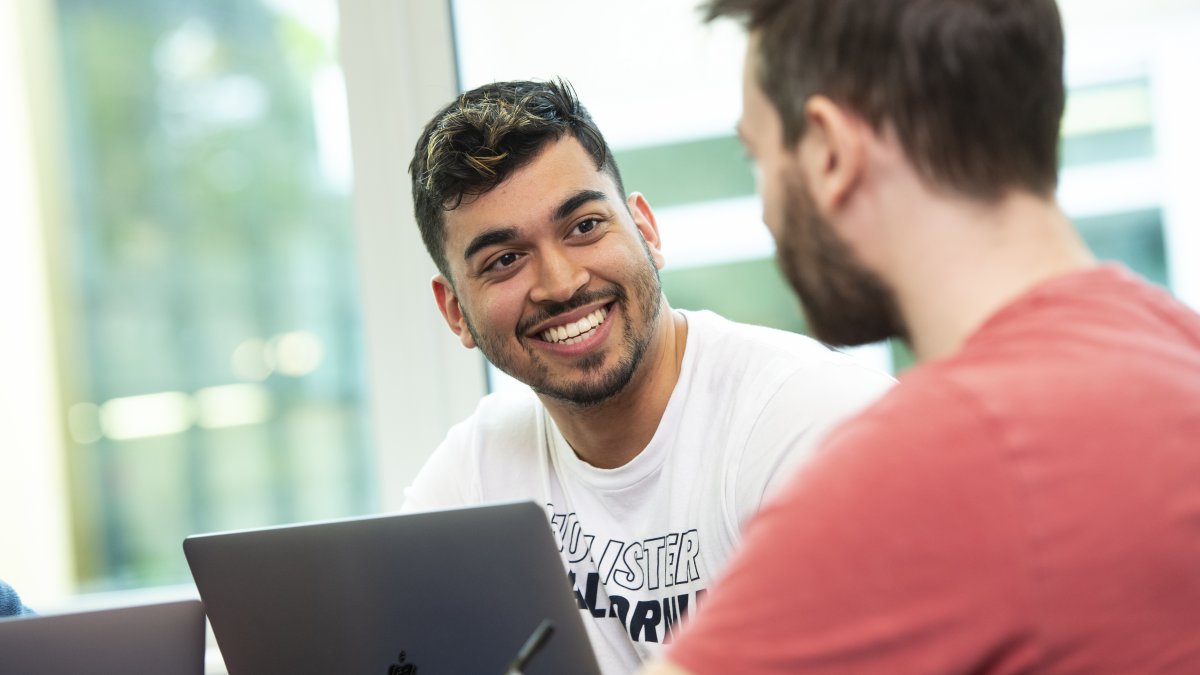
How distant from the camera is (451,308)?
1.71 meters

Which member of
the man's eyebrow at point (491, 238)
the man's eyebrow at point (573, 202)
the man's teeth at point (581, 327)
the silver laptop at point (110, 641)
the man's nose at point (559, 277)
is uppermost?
the man's eyebrow at point (573, 202)

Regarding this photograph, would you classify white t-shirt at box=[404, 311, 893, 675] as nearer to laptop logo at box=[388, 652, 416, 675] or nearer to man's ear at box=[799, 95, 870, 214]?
laptop logo at box=[388, 652, 416, 675]

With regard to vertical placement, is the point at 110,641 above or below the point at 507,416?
below

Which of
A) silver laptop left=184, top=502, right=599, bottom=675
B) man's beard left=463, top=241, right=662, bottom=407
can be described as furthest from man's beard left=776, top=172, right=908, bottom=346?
man's beard left=463, top=241, right=662, bottom=407

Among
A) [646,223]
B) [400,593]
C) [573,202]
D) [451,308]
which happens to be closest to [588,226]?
[573,202]

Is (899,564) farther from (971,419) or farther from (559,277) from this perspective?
(559,277)

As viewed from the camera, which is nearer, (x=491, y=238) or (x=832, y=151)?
(x=832, y=151)

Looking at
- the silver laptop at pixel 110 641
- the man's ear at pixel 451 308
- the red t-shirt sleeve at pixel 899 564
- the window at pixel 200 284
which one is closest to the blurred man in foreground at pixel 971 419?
the red t-shirt sleeve at pixel 899 564

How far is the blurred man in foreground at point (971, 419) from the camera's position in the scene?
2.20 feet

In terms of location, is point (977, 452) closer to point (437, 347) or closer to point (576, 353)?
point (576, 353)

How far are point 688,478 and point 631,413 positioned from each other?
0.47ft

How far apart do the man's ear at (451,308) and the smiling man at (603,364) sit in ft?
0.13

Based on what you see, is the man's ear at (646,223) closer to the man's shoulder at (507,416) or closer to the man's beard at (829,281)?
the man's shoulder at (507,416)

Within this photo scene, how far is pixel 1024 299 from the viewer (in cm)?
77
